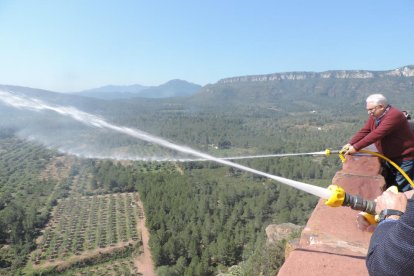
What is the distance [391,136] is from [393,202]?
370 centimetres

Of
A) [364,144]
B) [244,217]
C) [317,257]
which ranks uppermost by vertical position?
[364,144]

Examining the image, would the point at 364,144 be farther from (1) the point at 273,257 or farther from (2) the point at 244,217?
(2) the point at 244,217

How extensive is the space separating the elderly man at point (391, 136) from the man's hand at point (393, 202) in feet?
10.1

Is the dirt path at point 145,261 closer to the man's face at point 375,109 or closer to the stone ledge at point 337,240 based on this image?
the stone ledge at point 337,240

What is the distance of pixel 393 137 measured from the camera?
6117mm

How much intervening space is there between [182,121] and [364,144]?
175317mm

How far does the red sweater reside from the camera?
5852 millimetres

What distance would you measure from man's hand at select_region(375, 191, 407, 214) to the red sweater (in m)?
3.08

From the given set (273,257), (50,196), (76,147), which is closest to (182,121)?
(50,196)

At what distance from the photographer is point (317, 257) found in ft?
13.0

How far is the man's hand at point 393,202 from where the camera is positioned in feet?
9.26

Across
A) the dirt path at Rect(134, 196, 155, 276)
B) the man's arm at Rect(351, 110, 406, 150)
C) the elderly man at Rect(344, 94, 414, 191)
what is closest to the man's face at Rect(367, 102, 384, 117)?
the elderly man at Rect(344, 94, 414, 191)

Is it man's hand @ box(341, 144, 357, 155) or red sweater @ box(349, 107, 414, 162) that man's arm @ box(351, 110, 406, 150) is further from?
→ man's hand @ box(341, 144, 357, 155)

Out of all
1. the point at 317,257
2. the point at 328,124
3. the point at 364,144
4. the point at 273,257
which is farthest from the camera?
the point at 328,124
